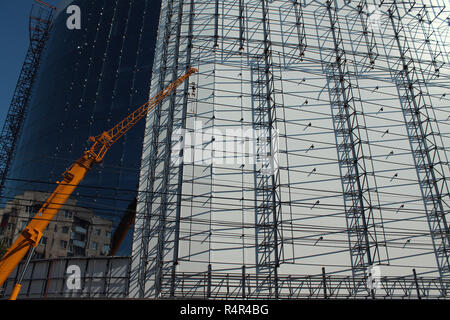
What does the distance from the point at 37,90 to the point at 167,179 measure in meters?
16.3

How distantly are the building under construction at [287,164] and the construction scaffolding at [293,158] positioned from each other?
2.9 inches

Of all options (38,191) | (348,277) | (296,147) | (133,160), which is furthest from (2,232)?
(348,277)

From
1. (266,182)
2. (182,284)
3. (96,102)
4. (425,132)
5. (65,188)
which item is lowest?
(182,284)

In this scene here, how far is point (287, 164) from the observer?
1836 cm

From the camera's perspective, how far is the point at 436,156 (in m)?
20.7

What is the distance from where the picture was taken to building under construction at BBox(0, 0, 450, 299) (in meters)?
15.8

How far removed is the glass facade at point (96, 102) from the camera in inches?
700

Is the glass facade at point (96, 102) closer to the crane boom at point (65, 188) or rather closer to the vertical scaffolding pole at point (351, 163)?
the crane boom at point (65, 188)

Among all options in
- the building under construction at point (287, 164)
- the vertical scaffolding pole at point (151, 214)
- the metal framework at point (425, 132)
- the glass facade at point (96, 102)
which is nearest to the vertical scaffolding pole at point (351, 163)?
the building under construction at point (287, 164)

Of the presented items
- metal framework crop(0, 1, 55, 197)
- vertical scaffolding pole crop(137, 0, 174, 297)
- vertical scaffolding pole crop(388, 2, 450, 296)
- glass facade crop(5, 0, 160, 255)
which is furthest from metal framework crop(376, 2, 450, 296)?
metal framework crop(0, 1, 55, 197)

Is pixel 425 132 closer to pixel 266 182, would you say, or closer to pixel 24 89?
pixel 266 182

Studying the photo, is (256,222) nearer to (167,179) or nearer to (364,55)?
(167,179)

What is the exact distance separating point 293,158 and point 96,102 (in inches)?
480

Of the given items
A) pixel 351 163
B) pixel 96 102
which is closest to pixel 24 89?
pixel 96 102
